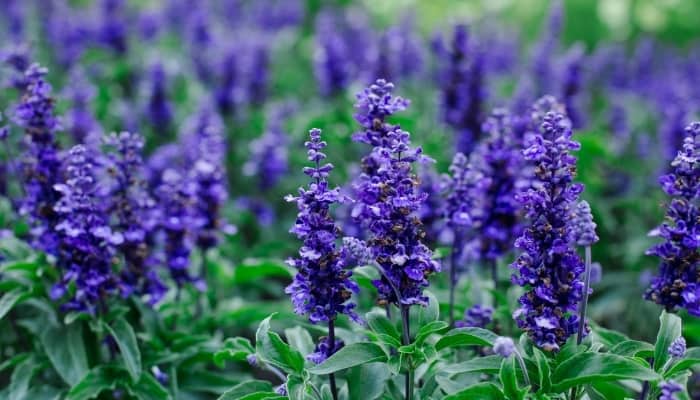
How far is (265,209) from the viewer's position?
8.31 m

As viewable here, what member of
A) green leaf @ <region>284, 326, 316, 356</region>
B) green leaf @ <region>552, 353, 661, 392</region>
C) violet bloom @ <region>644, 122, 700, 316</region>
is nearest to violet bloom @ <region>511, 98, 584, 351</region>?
green leaf @ <region>552, 353, 661, 392</region>

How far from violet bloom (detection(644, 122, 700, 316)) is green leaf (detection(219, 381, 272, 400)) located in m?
2.17

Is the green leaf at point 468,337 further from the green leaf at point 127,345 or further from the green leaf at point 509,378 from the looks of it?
the green leaf at point 127,345

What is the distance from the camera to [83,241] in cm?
464

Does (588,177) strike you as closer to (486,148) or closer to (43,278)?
(486,148)

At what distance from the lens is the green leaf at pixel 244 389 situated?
411cm

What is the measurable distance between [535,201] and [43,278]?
344 cm

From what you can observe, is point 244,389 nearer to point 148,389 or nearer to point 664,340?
point 148,389

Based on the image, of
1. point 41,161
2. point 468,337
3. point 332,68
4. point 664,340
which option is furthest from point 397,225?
point 332,68

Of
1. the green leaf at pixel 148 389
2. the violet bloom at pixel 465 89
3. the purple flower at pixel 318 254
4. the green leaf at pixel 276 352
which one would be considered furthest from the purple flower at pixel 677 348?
the violet bloom at pixel 465 89

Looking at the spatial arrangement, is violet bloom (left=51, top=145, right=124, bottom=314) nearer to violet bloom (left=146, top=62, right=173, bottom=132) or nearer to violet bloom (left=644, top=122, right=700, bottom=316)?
violet bloom (left=644, top=122, right=700, bottom=316)

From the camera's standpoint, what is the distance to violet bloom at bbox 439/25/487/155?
293 inches

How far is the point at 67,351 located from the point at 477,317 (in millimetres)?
2685

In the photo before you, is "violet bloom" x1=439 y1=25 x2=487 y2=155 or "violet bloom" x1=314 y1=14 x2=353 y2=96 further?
"violet bloom" x1=314 y1=14 x2=353 y2=96
